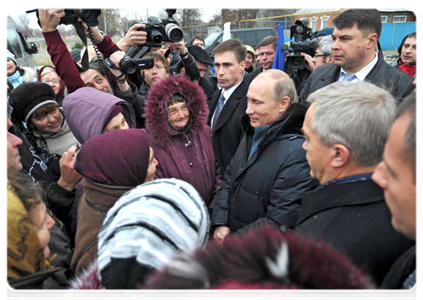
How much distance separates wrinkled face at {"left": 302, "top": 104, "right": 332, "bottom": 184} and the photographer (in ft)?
5.96

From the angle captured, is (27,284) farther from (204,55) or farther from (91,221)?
(204,55)

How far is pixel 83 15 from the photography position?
218cm

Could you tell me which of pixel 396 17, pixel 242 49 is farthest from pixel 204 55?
pixel 396 17

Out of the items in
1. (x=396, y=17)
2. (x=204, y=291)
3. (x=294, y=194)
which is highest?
(x=396, y=17)

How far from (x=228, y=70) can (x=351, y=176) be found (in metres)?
2.45

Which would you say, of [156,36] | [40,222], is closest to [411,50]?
[156,36]

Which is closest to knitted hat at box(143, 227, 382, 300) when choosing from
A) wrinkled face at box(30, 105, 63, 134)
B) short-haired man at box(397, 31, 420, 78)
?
wrinkled face at box(30, 105, 63, 134)

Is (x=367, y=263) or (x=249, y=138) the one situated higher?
(x=249, y=138)

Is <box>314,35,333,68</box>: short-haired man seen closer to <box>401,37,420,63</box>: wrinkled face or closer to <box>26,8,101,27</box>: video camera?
<box>401,37,420,63</box>: wrinkled face

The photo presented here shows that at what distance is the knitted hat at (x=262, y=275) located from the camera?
0.51 meters

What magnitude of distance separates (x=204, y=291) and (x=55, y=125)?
2.14m

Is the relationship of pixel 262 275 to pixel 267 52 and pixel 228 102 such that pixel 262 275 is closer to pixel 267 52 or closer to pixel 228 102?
pixel 228 102

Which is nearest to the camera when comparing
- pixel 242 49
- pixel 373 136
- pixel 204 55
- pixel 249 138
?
pixel 373 136

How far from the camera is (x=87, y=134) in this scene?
2.08m
